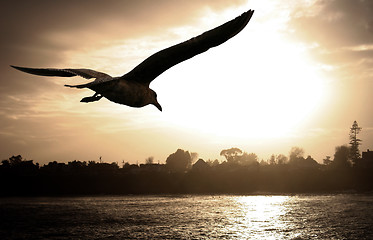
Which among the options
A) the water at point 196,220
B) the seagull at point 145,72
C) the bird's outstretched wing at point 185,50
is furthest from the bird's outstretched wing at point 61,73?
the water at point 196,220

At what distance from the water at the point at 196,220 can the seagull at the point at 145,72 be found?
240ft

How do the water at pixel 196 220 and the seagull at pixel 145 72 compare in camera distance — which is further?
the water at pixel 196 220

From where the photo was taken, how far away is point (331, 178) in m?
157

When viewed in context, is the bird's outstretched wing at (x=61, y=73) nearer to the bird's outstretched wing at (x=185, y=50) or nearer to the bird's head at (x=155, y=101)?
the bird's outstretched wing at (x=185, y=50)

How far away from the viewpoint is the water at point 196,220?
8475cm

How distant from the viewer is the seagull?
8.62m

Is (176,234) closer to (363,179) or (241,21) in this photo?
(241,21)

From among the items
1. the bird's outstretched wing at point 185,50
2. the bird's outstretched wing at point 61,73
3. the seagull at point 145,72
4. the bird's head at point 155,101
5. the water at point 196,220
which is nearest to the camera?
the bird's outstretched wing at point 185,50

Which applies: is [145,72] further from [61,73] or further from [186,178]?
[186,178]

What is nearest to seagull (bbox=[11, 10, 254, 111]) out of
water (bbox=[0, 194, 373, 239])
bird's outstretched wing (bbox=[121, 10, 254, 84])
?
bird's outstretched wing (bbox=[121, 10, 254, 84])

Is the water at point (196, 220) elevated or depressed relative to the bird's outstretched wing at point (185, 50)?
depressed

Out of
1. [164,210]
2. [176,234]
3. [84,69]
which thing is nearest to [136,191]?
[164,210]

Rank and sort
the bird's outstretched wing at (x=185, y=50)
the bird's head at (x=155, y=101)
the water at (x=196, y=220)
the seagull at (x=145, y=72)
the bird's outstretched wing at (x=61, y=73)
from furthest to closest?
the water at (x=196, y=220)
the bird's head at (x=155, y=101)
the bird's outstretched wing at (x=61, y=73)
the seagull at (x=145, y=72)
the bird's outstretched wing at (x=185, y=50)

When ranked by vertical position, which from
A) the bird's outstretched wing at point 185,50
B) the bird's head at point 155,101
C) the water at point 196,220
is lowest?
the water at point 196,220
